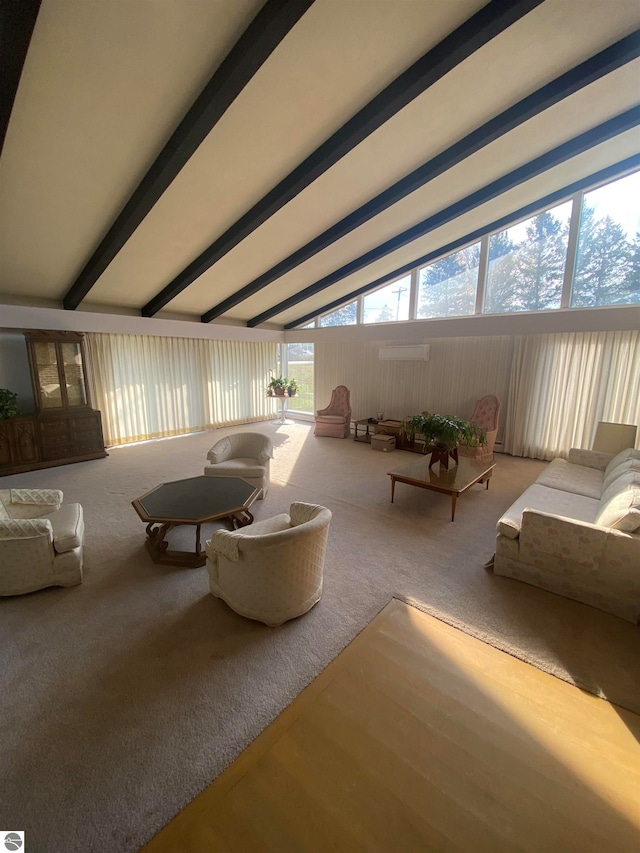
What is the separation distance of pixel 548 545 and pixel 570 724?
3.58 feet

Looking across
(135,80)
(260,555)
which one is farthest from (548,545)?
(135,80)

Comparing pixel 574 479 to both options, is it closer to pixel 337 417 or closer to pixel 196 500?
pixel 196 500

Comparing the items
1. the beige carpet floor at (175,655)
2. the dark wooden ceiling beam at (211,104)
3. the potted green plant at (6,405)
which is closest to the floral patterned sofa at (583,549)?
the beige carpet floor at (175,655)

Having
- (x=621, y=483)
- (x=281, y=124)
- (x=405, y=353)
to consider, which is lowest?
(x=621, y=483)

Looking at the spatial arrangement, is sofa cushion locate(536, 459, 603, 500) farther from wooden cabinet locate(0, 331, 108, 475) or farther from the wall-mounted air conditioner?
wooden cabinet locate(0, 331, 108, 475)

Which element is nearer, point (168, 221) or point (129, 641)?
point (129, 641)

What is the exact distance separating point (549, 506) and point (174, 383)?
22.5 ft

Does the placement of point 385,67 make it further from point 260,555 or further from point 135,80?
point 260,555

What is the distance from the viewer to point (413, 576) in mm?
2617

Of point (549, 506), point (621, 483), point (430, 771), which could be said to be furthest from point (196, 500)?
point (621, 483)

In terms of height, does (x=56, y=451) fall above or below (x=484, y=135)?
below

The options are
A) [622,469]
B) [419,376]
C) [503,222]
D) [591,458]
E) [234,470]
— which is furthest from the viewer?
[419,376]

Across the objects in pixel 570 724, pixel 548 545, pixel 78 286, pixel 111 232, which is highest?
pixel 111 232

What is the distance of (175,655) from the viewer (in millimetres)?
1918
